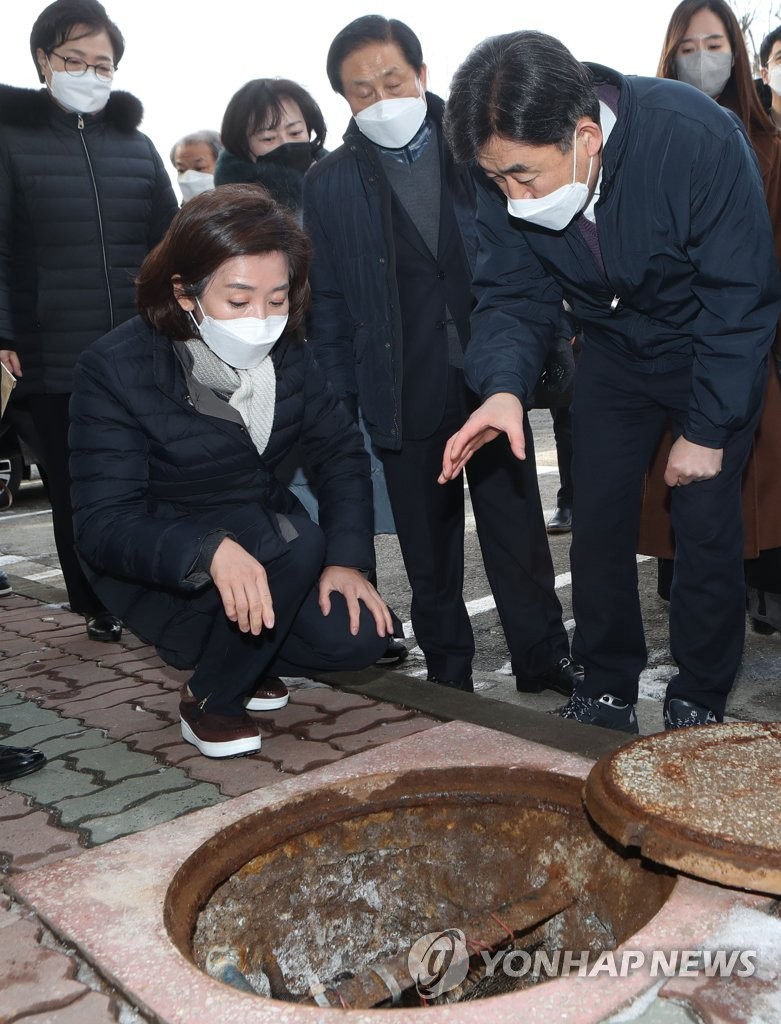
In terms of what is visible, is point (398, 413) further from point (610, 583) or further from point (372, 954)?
point (372, 954)

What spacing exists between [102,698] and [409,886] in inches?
55.4

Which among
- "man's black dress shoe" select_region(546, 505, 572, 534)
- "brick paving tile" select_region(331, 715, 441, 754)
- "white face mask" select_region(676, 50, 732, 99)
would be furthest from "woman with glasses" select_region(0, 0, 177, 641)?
"man's black dress shoe" select_region(546, 505, 572, 534)

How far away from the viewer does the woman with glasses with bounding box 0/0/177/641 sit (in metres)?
3.87

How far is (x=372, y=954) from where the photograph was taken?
7.93 feet

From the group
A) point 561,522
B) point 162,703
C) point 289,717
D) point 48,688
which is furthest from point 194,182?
point 289,717

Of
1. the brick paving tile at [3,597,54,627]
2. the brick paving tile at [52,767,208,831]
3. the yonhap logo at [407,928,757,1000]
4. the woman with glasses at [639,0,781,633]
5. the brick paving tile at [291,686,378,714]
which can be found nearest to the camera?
the yonhap logo at [407,928,757,1000]

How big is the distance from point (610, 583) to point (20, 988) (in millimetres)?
1878

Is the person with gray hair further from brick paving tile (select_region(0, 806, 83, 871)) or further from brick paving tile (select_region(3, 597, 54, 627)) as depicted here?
brick paving tile (select_region(0, 806, 83, 871))

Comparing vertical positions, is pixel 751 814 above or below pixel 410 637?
above

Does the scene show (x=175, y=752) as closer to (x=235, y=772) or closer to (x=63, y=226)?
(x=235, y=772)

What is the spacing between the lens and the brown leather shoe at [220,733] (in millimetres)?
2773

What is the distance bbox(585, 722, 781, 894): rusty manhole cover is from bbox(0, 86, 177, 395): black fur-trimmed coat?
8.93 ft

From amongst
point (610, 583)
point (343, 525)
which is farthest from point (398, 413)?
point (610, 583)

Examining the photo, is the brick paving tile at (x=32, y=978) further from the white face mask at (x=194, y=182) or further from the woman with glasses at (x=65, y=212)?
the white face mask at (x=194, y=182)
